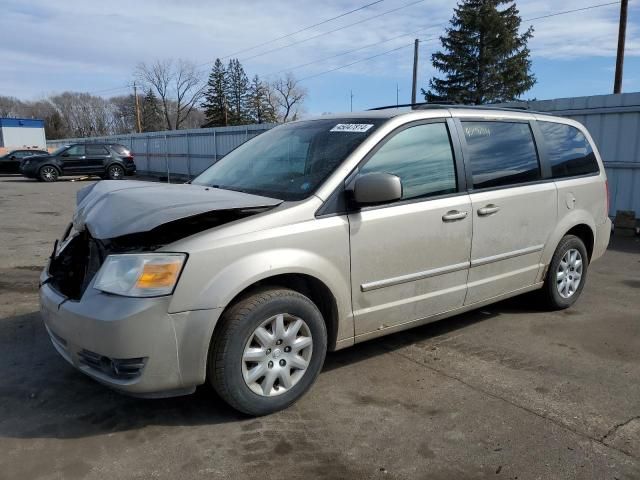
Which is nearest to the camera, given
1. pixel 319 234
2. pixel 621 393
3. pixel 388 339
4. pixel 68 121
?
pixel 319 234

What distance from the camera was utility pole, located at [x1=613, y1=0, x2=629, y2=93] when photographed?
71.0 feet

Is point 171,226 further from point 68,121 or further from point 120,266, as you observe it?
point 68,121

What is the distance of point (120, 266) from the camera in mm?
2773

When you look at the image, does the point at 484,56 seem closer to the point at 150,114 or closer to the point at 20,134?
the point at 20,134

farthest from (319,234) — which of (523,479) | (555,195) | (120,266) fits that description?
(555,195)

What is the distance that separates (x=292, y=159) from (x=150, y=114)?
284ft

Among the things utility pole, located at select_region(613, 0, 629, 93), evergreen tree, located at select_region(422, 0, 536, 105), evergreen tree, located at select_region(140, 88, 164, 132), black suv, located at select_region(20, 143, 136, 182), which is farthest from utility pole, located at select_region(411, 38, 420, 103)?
evergreen tree, located at select_region(140, 88, 164, 132)

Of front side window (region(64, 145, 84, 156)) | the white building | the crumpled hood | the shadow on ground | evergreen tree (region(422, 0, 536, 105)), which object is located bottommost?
the shadow on ground

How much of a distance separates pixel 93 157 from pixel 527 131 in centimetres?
2172

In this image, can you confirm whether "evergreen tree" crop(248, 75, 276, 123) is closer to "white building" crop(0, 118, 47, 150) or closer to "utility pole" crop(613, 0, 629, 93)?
"white building" crop(0, 118, 47, 150)

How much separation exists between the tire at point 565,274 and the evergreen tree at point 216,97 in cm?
6778

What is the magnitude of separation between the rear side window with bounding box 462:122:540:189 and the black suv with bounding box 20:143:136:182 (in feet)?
69.8

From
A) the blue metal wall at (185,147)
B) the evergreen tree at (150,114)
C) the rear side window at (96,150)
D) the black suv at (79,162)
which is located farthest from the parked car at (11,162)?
the evergreen tree at (150,114)

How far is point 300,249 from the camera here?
3088mm
